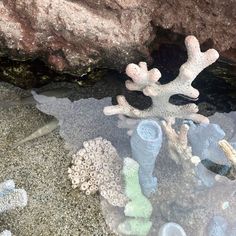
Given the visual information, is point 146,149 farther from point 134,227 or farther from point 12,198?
point 12,198

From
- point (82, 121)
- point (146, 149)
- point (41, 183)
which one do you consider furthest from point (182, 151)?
point (41, 183)

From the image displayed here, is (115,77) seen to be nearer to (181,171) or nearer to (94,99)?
(94,99)

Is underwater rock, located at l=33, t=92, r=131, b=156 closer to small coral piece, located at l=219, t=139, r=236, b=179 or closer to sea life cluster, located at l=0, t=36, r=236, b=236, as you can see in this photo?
sea life cluster, located at l=0, t=36, r=236, b=236

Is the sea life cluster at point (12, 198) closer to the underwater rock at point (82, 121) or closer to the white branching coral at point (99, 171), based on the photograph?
the white branching coral at point (99, 171)

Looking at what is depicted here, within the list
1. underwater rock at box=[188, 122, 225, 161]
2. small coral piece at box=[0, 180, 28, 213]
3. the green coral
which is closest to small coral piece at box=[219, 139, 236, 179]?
underwater rock at box=[188, 122, 225, 161]

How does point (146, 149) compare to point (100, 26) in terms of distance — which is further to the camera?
point (100, 26)

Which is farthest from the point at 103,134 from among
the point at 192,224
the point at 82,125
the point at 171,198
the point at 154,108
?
the point at 192,224
